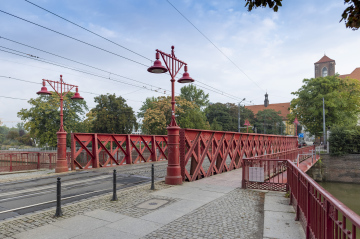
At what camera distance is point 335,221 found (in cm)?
260

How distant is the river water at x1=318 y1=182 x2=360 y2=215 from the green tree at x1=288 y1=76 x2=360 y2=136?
15.2 metres

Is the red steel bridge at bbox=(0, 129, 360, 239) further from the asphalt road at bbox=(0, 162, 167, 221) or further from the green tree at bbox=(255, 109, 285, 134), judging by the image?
the green tree at bbox=(255, 109, 285, 134)

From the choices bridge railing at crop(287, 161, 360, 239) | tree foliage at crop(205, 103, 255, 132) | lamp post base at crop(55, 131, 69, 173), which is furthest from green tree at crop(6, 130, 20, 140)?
bridge railing at crop(287, 161, 360, 239)

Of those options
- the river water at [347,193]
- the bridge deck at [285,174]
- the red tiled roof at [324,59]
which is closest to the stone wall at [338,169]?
the river water at [347,193]

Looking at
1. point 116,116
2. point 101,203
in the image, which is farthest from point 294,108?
point 101,203

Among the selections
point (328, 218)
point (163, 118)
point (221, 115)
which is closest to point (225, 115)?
point (221, 115)

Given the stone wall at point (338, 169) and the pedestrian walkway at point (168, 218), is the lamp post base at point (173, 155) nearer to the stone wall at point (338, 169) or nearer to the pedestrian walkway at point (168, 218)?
the pedestrian walkway at point (168, 218)

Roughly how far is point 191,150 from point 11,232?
665 cm

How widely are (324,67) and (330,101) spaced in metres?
59.3

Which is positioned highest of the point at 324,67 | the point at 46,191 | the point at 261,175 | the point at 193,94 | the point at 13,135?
the point at 324,67

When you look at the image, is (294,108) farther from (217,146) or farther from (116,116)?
(217,146)

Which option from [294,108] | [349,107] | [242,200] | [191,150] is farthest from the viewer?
[294,108]

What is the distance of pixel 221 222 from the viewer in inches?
211

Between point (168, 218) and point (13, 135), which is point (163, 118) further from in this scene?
point (13, 135)
